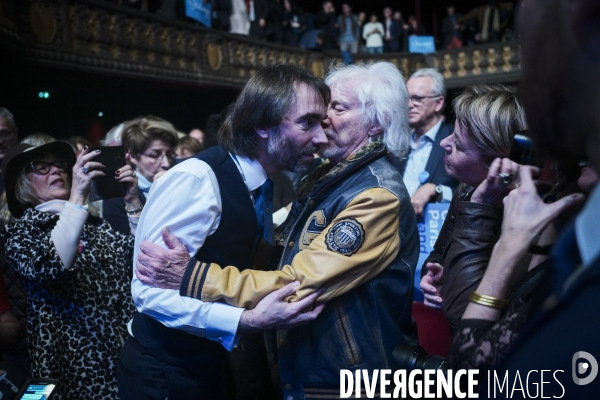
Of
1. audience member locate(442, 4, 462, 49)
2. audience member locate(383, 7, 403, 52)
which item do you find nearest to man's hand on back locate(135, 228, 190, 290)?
audience member locate(383, 7, 403, 52)

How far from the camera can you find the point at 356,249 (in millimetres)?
1524

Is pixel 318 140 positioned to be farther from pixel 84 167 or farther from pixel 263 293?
pixel 84 167

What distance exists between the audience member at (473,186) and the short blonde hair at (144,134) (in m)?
1.93

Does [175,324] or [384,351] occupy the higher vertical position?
[175,324]

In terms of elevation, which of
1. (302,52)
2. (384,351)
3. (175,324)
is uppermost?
(302,52)

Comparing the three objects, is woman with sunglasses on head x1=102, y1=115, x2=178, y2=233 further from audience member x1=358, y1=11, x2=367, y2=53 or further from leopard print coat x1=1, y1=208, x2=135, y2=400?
audience member x1=358, y1=11, x2=367, y2=53

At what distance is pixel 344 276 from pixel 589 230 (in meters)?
0.96

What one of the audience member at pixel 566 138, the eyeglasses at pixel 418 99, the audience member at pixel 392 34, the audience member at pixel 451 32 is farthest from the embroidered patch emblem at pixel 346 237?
the audience member at pixel 451 32

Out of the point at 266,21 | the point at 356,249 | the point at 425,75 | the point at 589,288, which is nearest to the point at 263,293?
the point at 356,249

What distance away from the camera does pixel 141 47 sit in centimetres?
895

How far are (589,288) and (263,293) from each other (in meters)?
1.00

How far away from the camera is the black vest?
5.47 feet

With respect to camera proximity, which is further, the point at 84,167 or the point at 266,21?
the point at 266,21

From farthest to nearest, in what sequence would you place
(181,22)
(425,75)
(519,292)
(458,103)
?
(181,22)
(425,75)
(458,103)
(519,292)
